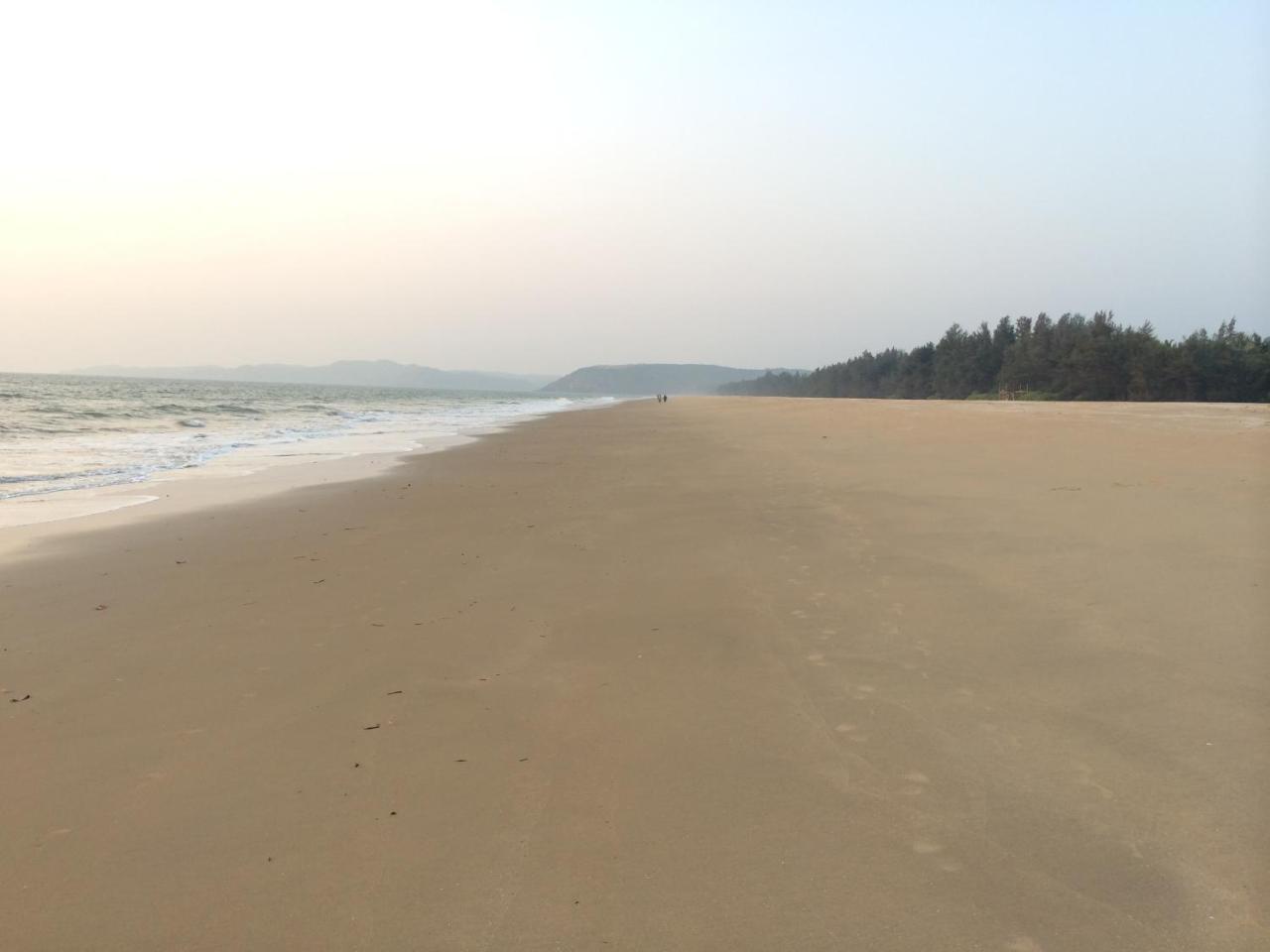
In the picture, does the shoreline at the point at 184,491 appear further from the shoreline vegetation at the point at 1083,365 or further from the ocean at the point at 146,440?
the shoreline vegetation at the point at 1083,365

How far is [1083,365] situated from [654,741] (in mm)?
50039

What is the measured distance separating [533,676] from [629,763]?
38.9 inches

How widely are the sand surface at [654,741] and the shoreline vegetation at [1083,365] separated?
4105 centimetres

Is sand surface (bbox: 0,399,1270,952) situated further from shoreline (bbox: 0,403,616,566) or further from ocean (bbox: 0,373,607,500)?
ocean (bbox: 0,373,607,500)

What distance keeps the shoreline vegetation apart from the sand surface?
41.0 metres

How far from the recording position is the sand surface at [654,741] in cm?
205

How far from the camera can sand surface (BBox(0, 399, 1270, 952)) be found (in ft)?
6.72

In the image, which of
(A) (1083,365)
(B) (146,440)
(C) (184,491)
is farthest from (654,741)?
(A) (1083,365)

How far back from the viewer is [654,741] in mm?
3002

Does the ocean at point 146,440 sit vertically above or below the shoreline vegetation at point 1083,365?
below

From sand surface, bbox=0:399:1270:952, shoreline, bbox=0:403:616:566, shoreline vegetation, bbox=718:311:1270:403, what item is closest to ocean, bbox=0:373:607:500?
shoreline, bbox=0:403:616:566

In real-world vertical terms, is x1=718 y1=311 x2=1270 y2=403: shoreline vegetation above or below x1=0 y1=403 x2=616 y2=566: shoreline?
above

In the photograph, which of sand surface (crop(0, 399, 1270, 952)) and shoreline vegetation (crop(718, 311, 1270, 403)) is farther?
shoreline vegetation (crop(718, 311, 1270, 403))

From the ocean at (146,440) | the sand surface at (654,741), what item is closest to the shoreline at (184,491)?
the ocean at (146,440)
